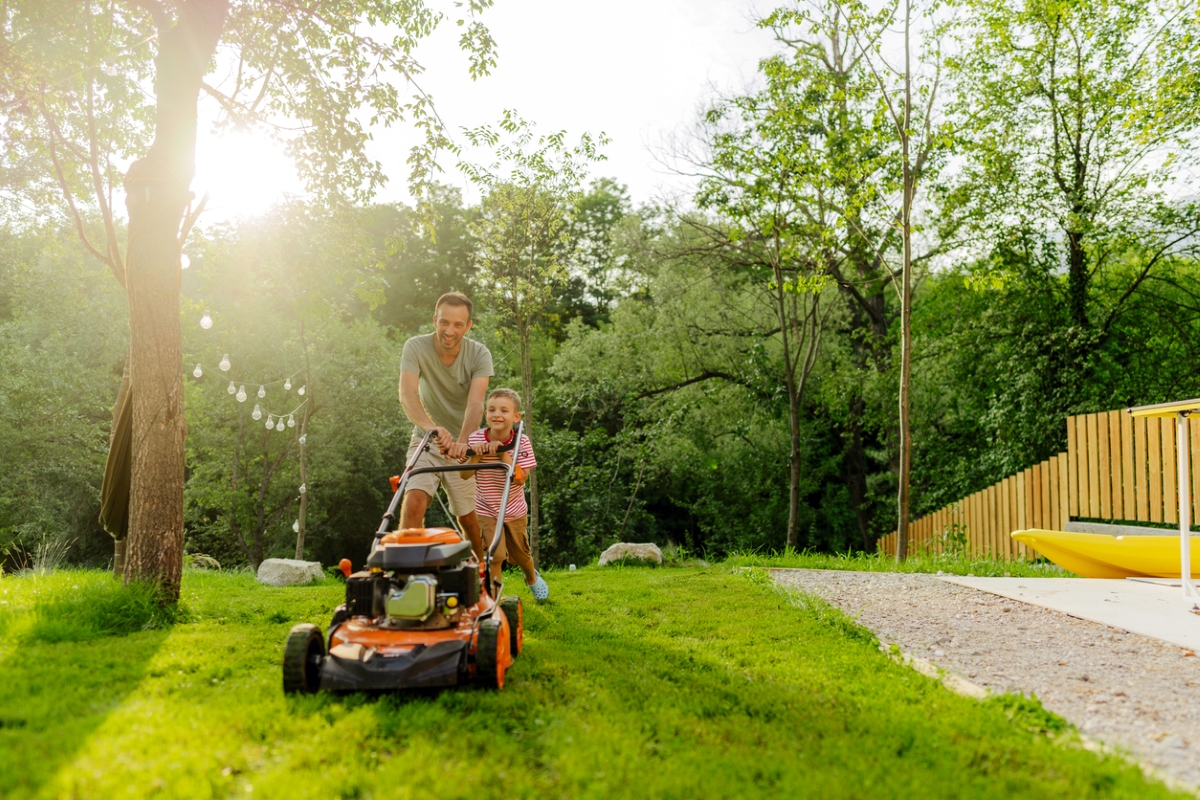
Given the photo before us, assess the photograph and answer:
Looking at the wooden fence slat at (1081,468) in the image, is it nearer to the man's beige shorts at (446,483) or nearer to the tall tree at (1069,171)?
the tall tree at (1069,171)

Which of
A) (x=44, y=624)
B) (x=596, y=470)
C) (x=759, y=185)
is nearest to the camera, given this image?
(x=44, y=624)

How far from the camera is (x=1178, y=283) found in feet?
46.4

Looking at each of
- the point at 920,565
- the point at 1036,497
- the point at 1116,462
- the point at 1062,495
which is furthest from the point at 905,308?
the point at 1036,497

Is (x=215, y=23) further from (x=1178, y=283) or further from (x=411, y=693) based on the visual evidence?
(x=1178, y=283)

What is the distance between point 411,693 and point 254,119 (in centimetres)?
608

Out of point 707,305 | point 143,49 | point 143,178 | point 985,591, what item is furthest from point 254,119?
point 707,305

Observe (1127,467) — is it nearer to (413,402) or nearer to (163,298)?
(413,402)

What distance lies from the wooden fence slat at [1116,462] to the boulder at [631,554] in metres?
5.69

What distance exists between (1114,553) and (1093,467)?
10.9ft

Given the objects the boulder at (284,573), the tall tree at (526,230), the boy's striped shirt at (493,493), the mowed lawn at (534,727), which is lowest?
the boulder at (284,573)

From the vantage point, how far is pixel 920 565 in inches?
350

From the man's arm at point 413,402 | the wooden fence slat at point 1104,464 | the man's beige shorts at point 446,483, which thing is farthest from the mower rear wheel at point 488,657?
the wooden fence slat at point 1104,464

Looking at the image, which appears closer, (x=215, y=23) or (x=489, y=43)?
(x=215, y=23)

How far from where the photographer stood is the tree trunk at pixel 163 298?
17.3 ft
